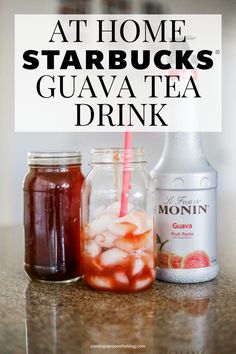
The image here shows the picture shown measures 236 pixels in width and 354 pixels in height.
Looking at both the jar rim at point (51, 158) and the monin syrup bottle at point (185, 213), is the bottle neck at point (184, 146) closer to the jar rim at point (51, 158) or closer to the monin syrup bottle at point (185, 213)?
the monin syrup bottle at point (185, 213)

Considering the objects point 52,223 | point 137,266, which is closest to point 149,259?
point 137,266

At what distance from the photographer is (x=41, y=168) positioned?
637 mm

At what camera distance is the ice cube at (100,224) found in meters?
0.59

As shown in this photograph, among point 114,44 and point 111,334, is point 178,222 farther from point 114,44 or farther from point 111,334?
point 114,44

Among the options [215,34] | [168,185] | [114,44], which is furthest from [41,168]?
[215,34]

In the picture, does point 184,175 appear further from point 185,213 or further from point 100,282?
point 100,282

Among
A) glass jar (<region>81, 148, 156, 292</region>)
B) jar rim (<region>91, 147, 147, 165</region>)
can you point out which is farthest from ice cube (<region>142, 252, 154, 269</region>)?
jar rim (<region>91, 147, 147, 165</region>)

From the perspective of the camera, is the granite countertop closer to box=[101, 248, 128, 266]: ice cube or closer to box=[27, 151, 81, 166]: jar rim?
box=[101, 248, 128, 266]: ice cube

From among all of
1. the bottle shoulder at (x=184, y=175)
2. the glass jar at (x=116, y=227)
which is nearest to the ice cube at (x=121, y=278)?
the glass jar at (x=116, y=227)

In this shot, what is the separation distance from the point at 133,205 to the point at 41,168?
0.39 feet

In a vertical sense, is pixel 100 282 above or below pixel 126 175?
below

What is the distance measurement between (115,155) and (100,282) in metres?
0.15

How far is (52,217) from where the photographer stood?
63 centimetres

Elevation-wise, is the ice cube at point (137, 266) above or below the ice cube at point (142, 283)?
above
